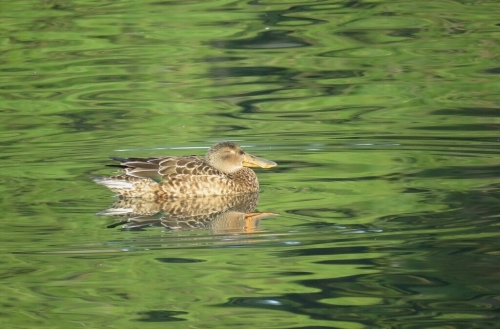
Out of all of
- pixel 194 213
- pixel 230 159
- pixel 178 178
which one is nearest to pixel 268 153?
pixel 230 159

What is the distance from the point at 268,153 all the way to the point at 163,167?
147cm

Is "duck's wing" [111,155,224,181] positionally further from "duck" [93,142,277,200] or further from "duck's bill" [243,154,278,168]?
"duck's bill" [243,154,278,168]

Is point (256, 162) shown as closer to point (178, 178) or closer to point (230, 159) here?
point (230, 159)

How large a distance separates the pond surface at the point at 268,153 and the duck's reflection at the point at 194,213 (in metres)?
0.12

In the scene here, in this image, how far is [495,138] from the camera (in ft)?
35.7

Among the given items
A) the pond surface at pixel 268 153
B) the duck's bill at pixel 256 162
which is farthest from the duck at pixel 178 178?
the pond surface at pixel 268 153

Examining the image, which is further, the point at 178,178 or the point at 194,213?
the point at 178,178

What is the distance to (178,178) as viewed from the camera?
963 centimetres

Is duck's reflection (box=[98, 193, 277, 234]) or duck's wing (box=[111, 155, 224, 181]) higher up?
duck's wing (box=[111, 155, 224, 181])

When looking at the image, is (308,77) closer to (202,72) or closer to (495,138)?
(202,72)

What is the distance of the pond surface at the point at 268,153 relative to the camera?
277 inches

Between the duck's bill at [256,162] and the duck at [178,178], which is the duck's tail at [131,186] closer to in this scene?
the duck at [178,178]

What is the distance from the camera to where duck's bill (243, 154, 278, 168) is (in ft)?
32.4

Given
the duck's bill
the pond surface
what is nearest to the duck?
the duck's bill
